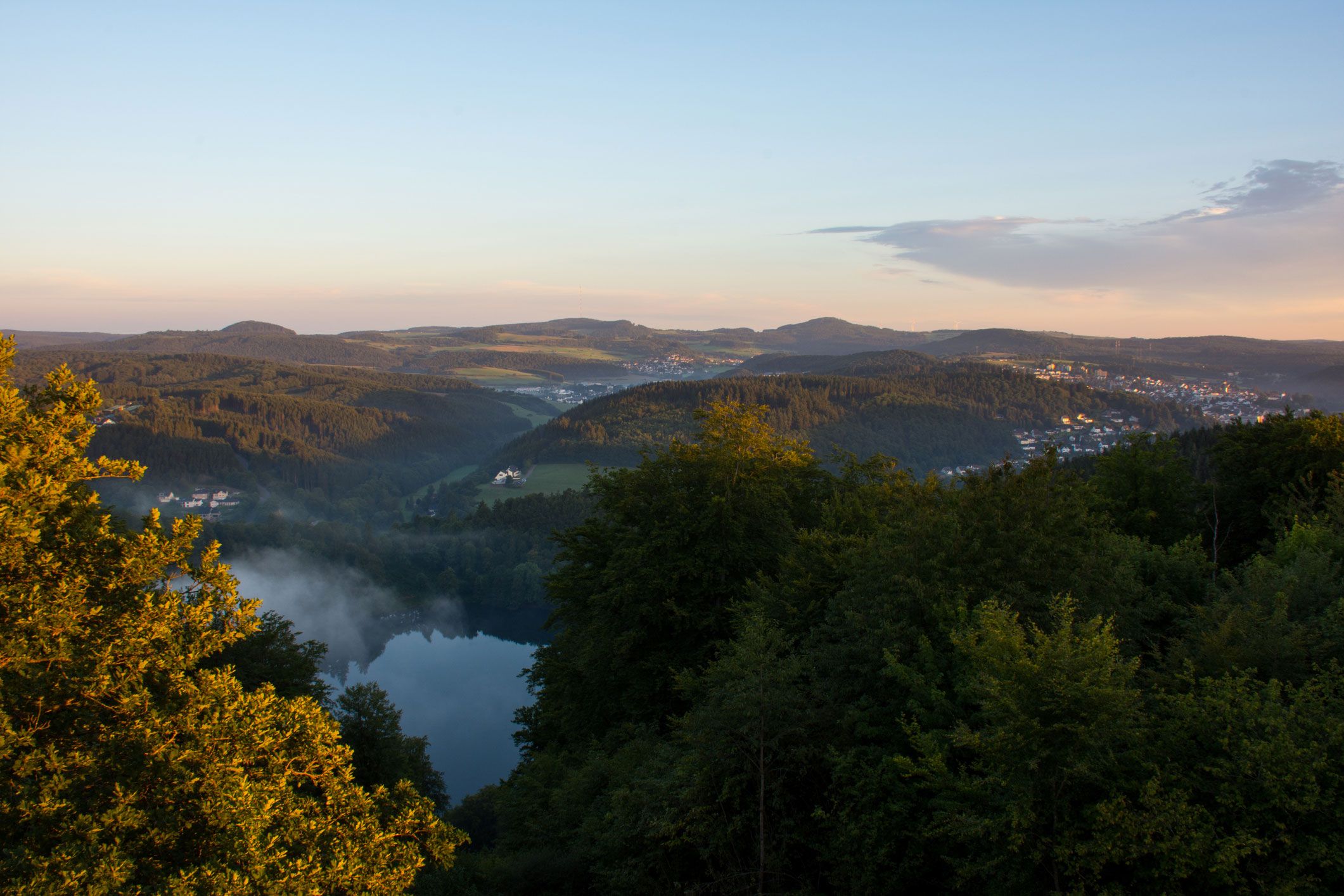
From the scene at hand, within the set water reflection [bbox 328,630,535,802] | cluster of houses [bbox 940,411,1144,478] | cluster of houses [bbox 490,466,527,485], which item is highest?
cluster of houses [bbox 940,411,1144,478]

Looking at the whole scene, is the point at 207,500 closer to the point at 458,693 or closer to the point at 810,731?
the point at 458,693

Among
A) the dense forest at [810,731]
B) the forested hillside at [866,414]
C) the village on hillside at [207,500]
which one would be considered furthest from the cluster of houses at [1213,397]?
the village on hillside at [207,500]

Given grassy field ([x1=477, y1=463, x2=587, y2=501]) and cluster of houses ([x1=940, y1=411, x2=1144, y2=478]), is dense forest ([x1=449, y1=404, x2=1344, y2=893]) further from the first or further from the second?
cluster of houses ([x1=940, y1=411, x2=1144, y2=478])

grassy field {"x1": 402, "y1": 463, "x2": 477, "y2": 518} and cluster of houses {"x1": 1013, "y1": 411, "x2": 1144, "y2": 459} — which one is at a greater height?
cluster of houses {"x1": 1013, "y1": 411, "x2": 1144, "y2": 459}

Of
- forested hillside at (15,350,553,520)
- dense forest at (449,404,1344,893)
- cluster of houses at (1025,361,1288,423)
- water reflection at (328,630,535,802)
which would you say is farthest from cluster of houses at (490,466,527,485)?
cluster of houses at (1025,361,1288,423)

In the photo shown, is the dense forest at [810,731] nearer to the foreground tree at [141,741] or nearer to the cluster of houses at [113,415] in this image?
the foreground tree at [141,741]

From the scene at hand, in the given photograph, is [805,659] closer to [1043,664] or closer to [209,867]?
[1043,664]

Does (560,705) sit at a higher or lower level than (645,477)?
lower

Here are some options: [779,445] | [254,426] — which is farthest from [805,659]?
[254,426]
